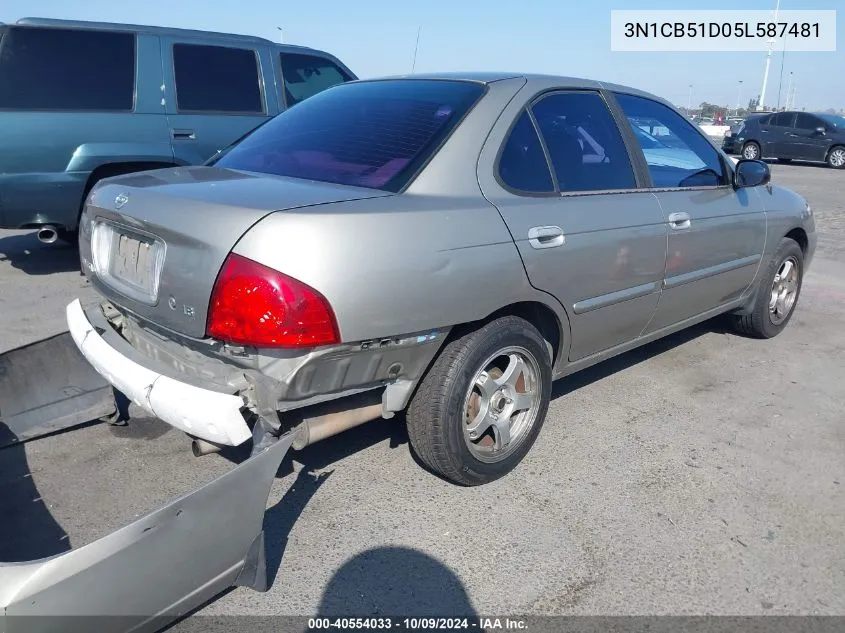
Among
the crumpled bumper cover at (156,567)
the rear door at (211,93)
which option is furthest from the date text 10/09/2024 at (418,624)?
the rear door at (211,93)

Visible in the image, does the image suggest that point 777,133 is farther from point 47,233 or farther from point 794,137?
point 47,233

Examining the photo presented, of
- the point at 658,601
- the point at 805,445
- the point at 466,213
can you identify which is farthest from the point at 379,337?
the point at 805,445

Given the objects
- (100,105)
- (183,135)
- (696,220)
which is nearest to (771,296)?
(696,220)

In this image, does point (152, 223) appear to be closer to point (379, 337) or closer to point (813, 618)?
point (379, 337)

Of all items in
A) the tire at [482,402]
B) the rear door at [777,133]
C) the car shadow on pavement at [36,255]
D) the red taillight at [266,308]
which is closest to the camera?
the red taillight at [266,308]

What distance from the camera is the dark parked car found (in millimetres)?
20719

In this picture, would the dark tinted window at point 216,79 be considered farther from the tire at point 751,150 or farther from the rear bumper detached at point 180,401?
the tire at point 751,150

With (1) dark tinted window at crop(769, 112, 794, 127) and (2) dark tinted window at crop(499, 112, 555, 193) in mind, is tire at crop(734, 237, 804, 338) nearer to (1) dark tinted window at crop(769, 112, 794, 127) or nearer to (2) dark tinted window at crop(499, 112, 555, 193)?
(2) dark tinted window at crop(499, 112, 555, 193)

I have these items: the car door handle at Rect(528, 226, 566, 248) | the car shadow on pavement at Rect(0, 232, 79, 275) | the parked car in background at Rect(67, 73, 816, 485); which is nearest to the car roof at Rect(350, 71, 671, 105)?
the parked car in background at Rect(67, 73, 816, 485)

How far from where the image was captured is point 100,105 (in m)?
5.74

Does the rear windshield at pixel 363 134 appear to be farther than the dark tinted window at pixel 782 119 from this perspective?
No

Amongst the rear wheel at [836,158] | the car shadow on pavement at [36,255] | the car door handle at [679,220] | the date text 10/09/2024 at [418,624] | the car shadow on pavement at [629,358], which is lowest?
the rear wheel at [836,158]

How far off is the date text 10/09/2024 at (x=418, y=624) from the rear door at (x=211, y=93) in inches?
186

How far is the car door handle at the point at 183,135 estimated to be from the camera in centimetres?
598
